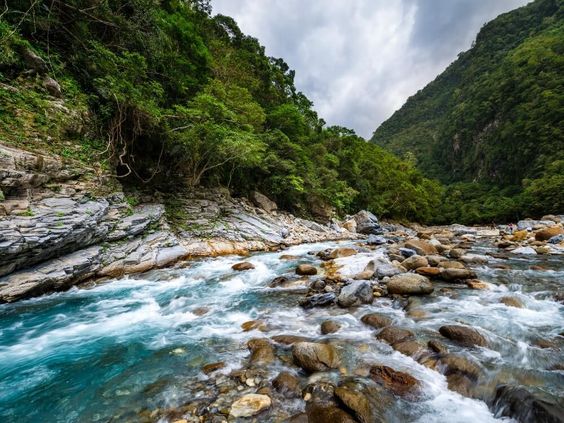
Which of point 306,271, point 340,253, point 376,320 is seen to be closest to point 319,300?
point 376,320

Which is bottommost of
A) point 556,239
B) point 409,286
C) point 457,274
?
point 409,286

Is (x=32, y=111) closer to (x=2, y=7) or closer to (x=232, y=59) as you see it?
(x=2, y=7)

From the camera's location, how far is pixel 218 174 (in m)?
17.9

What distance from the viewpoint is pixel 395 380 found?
3400mm

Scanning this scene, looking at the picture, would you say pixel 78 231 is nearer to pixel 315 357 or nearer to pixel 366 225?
pixel 315 357

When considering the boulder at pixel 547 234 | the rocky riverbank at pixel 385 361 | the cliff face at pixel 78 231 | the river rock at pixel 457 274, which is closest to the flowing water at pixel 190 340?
the rocky riverbank at pixel 385 361

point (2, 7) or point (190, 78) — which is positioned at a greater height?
point (190, 78)

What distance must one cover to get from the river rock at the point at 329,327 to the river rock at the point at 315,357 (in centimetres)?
78

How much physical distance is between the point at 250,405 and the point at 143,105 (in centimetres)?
1217

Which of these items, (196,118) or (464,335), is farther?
(196,118)

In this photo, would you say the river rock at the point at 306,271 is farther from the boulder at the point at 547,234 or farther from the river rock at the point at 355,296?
the boulder at the point at 547,234

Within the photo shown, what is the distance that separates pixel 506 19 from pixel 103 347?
145273 mm

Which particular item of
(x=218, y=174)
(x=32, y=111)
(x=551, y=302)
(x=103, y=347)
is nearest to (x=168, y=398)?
(x=103, y=347)

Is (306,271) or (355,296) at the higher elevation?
(355,296)
